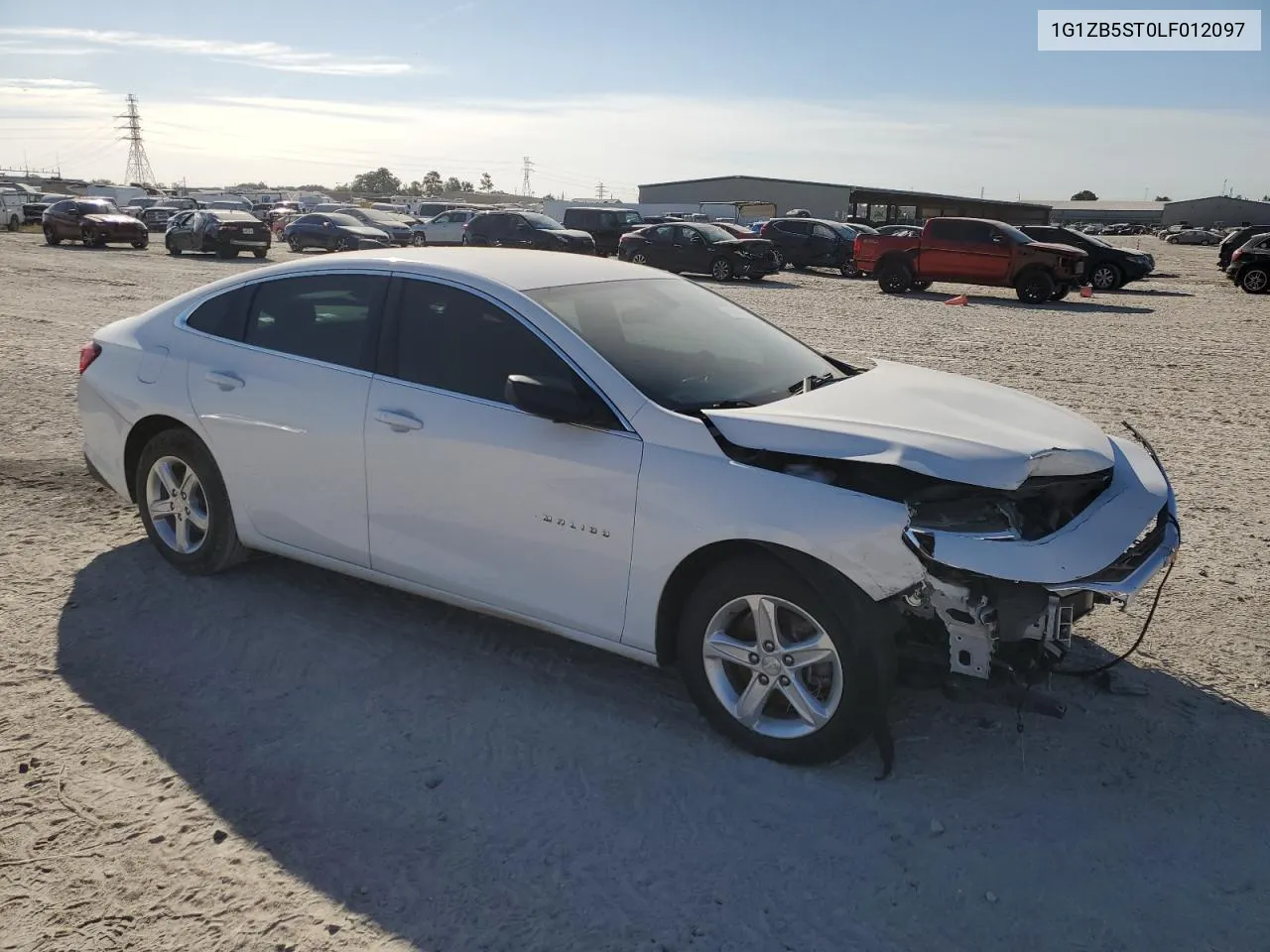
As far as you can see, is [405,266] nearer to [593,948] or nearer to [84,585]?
[84,585]

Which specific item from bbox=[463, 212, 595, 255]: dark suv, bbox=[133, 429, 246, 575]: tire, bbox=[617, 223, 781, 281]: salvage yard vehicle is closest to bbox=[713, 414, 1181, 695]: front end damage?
bbox=[133, 429, 246, 575]: tire

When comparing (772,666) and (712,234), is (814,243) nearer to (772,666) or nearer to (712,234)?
(712,234)

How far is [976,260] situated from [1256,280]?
8.20m

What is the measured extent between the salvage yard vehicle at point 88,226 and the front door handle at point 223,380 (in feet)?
106

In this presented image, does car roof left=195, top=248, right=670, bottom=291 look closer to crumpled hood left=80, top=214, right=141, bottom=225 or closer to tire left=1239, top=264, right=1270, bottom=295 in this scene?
tire left=1239, top=264, right=1270, bottom=295

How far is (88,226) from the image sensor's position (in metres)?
32.7

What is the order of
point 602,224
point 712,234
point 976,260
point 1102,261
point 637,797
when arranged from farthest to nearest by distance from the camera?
point 602,224 < point 712,234 < point 1102,261 < point 976,260 < point 637,797

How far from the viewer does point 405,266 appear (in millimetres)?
4379

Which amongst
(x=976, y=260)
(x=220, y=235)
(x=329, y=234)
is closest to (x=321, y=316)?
(x=976, y=260)

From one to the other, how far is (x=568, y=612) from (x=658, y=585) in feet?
1.40

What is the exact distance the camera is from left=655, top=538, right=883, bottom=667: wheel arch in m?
3.30

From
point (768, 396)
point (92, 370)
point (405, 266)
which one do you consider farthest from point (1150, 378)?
point (92, 370)

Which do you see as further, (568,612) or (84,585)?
(84,585)

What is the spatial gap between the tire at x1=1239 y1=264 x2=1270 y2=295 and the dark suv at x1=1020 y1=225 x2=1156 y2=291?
234cm
